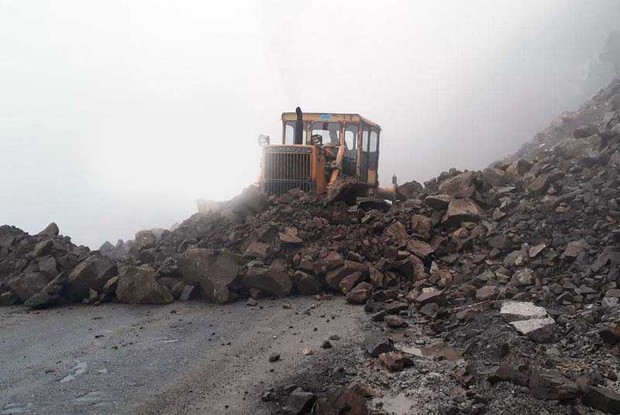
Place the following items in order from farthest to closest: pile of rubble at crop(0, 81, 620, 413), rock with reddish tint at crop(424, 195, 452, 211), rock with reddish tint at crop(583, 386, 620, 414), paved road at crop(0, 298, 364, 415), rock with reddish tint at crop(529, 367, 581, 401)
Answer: rock with reddish tint at crop(424, 195, 452, 211), pile of rubble at crop(0, 81, 620, 413), paved road at crop(0, 298, 364, 415), rock with reddish tint at crop(529, 367, 581, 401), rock with reddish tint at crop(583, 386, 620, 414)

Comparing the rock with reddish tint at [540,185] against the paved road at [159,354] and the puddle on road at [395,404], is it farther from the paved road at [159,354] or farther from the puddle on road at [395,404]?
the puddle on road at [395,404]

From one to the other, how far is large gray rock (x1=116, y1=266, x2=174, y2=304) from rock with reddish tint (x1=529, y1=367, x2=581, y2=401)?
5747mm

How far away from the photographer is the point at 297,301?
7121 mm

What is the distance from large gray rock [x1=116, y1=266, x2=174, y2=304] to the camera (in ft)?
24.8

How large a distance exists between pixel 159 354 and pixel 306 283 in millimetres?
2805

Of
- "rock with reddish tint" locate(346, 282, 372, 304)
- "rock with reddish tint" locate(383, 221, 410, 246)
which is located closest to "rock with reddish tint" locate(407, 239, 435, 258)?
"rock with reddish tint" locate(383, 221, 410, 246)

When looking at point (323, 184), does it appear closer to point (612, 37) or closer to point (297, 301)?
point (297, 301)

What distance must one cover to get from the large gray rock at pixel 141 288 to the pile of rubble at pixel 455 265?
0.02m

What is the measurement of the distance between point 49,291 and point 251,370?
518 cm

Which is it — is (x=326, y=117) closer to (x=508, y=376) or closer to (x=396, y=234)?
(x=396, y=234)

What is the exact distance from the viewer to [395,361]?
173 inches

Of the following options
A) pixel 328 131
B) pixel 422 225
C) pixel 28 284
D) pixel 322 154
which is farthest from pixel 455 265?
pixel 28 284

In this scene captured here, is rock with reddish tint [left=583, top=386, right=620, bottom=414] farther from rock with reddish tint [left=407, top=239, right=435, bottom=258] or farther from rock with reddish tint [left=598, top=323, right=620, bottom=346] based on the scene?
rock with reddish tint [left=407, top=239, right=435, bottom=258]

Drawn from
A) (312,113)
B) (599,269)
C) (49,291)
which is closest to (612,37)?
(312,113)
